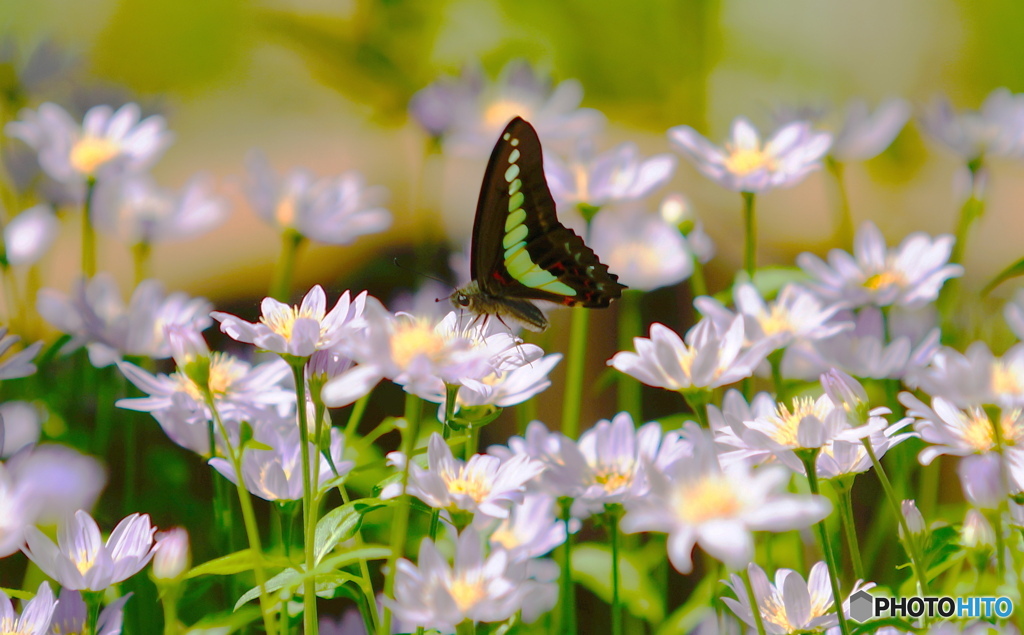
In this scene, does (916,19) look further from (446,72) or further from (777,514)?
(777,514)

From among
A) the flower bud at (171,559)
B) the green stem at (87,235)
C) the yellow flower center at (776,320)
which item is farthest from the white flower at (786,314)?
the green stem at (87,235)

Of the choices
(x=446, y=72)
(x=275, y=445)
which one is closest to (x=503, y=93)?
(x=446, y=72)

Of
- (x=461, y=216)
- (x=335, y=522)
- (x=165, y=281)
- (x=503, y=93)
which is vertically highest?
(x=503, y=93)

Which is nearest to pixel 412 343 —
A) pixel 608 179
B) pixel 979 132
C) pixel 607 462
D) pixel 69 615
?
pixel 607 462

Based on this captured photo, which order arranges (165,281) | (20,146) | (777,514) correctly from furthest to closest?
1. (165,281)
2. (20,146)
3. (777,514)

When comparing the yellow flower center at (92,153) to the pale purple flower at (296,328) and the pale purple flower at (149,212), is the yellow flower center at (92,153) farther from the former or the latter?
the pale purple flower at (296,328)

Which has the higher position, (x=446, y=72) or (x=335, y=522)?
(x=446, y=72)
